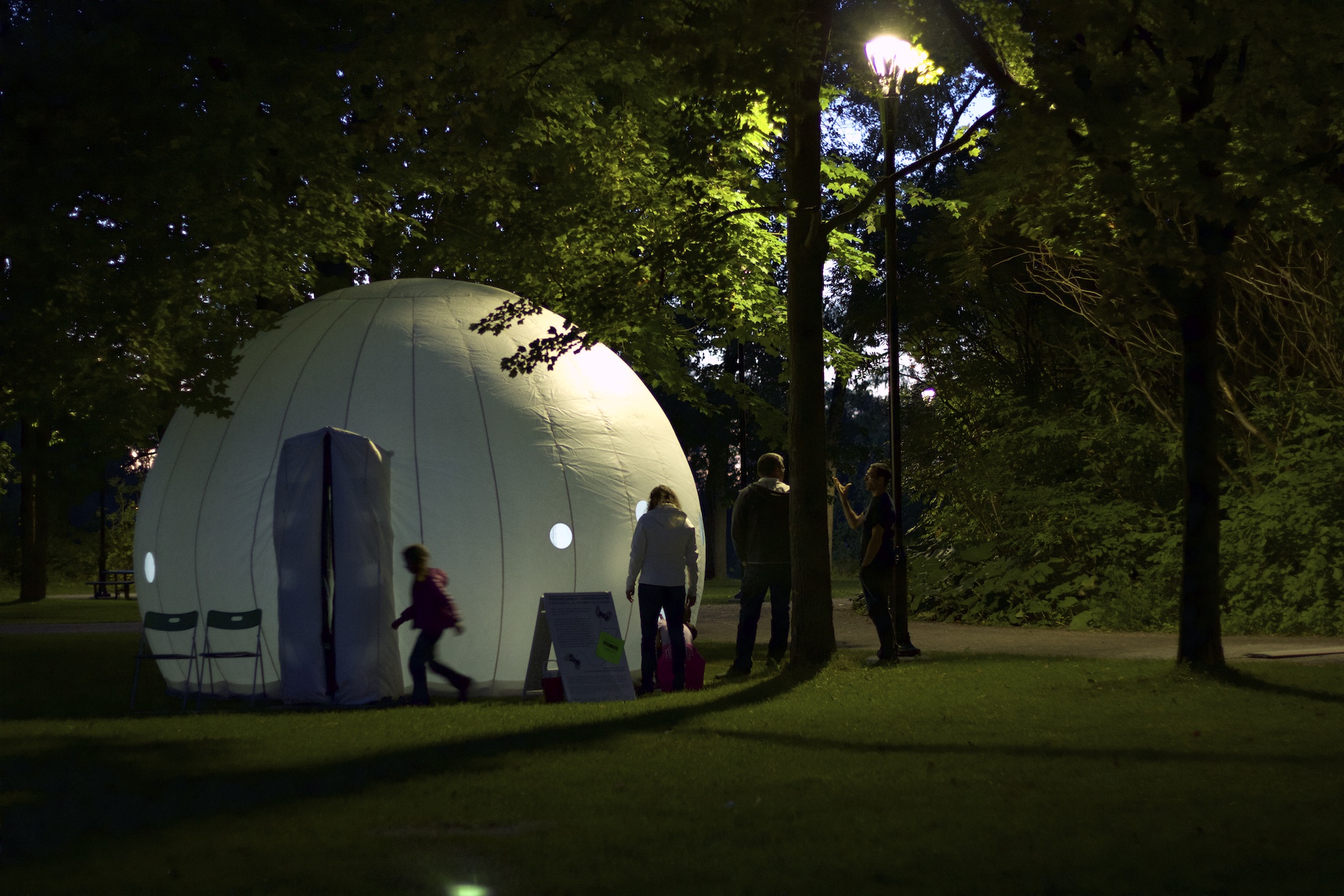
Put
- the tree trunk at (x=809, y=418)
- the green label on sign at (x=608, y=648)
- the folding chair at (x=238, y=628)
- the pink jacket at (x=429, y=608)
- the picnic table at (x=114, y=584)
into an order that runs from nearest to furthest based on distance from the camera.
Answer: the pink jacket at (x=429, y=608) < the folding chair at (x=238, y=628) < the green label on sign at (x=608, y=648) < the tree trunk at (x=809, y=418) < the picnic table at (x=114, y=584)

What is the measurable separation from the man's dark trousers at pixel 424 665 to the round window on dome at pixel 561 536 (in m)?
1.60

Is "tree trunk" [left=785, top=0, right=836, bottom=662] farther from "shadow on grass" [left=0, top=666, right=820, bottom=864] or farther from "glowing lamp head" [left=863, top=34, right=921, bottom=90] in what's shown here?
"shadow on grass" [left=0, top=666, right=820, bottom=864]

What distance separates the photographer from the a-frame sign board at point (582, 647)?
1184 centimetres

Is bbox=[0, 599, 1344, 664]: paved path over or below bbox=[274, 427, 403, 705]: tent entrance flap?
below

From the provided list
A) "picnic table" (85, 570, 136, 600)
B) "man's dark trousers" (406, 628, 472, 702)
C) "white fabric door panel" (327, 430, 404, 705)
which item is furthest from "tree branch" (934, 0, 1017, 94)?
"picnic table" (85, 570, 136, 600)

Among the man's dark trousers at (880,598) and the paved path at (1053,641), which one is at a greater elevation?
the man's dark trousers at (880,598)

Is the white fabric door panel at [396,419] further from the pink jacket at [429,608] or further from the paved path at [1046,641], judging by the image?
the paved path at [1046,641]

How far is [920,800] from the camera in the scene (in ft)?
21.6

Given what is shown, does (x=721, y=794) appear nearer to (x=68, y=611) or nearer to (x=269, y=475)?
(x=269, y=475)

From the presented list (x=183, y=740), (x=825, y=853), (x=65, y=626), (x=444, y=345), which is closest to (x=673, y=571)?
(x=444, y=345)

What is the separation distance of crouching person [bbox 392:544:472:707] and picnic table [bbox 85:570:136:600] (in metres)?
25.9

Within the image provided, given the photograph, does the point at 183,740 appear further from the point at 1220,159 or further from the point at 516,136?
the point at 516,136

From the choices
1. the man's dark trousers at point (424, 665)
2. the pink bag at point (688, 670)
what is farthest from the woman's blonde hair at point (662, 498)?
the man's dark trousers at point (424, 665)

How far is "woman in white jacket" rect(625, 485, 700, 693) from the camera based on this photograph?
12.1 m
